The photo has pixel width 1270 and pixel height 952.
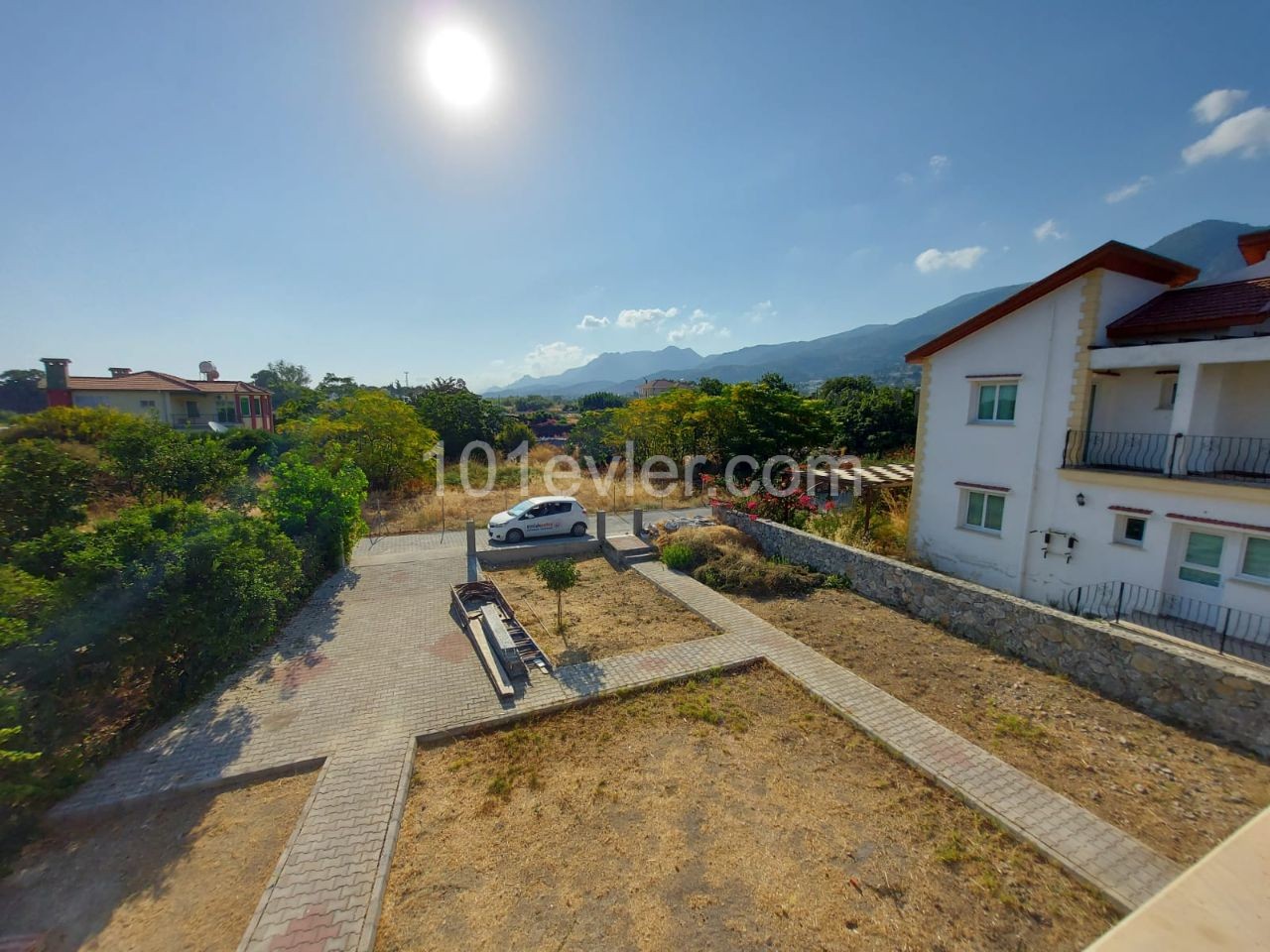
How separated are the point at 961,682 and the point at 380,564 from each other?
1328 centimetres

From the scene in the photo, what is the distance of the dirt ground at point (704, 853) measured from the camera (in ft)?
13.1

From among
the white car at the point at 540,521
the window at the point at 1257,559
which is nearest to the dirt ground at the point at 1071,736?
the window at the point at 1257,559

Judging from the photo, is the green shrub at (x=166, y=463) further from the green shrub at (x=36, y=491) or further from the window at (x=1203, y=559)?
the window at (x=1203, y=559)

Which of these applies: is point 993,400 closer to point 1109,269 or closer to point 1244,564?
point 1109,269

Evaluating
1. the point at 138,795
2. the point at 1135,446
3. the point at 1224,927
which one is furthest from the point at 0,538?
the point at 1135,446

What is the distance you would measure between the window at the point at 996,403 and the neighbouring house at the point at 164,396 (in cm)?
3976

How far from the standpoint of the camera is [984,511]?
37.8 ft

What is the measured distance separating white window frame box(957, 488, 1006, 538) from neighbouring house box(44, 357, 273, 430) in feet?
130

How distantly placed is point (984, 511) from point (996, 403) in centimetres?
247

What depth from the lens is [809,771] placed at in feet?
18.9

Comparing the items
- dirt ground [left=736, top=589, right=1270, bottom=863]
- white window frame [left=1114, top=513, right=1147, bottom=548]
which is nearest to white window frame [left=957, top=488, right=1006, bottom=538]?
white window frame [left=1114, top=513, right=1147, bottom=548]

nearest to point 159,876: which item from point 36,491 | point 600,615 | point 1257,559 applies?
point 36,491

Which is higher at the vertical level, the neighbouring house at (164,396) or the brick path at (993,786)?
the neighbouring house at (164,396)

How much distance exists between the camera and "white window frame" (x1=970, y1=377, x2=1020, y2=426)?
10816mm
